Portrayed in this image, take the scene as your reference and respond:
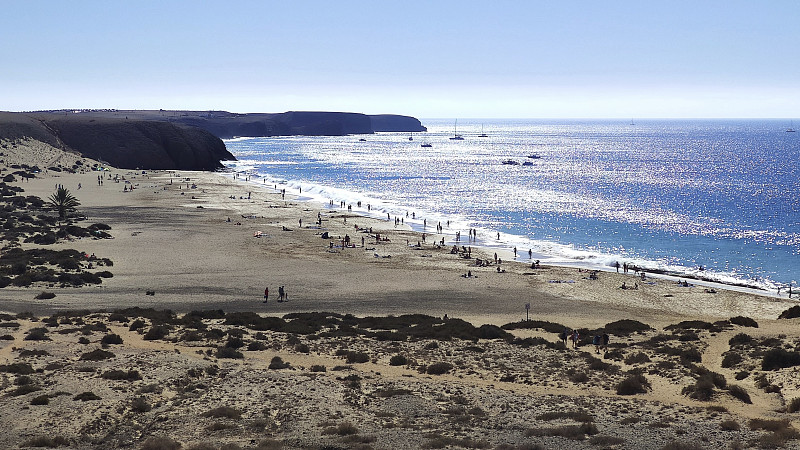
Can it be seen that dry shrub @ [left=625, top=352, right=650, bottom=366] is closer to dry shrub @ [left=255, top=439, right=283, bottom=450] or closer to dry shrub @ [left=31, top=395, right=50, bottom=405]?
dry shrub @ [left=255, top=439, right=283, bottom=450]

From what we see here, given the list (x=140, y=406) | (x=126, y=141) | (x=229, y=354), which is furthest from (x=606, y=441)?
(x=126, y=141)

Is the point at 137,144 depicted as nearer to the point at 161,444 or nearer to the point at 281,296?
the point at 281,296

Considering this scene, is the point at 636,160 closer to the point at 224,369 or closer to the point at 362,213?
the point at 362,213

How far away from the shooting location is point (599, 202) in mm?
91250

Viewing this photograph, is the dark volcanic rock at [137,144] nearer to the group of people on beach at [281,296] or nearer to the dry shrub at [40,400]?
the group of people on beach at [281,296]

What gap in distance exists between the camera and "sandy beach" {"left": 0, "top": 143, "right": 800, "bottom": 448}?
1678 cm

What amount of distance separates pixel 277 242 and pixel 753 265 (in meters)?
36.5

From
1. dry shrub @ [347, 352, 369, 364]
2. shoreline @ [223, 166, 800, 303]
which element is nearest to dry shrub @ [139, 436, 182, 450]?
dry shrub @ [347, 352, 369, 364]

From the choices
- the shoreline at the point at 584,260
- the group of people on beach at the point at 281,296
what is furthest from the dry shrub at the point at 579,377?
the shoreline at the point at 584,260

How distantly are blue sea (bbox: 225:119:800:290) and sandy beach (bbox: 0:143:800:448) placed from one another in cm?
1018

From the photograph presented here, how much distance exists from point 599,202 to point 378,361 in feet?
235

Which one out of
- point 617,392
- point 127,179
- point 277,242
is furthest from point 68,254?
point 127,179

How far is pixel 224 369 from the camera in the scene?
22.5 m

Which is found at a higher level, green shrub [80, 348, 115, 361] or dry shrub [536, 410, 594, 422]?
dry shrub [536, 410, 594, 422]
